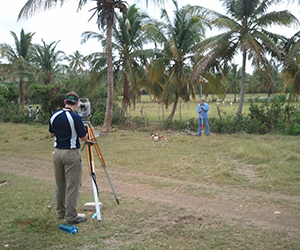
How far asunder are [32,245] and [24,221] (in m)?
0.80

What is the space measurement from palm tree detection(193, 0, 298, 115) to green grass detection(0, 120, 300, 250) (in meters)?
4.69

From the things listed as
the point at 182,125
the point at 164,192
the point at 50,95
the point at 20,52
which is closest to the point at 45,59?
the point at 20,52

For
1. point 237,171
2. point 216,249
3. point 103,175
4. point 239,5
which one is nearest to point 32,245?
point 216,249

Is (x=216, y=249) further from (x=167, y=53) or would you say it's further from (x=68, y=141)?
(x=167, y=53)

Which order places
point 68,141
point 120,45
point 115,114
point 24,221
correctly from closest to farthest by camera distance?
point 68,141, point 24,221, point 115,114, point 120,45

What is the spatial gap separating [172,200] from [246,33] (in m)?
11.9

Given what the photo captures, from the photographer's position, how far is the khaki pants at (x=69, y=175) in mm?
4285

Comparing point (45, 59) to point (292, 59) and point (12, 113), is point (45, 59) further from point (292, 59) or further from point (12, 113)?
point (292, 59)

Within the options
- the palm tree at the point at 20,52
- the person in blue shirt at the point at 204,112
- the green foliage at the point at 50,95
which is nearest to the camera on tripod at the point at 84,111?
the person in blue shirt at the point at 204,112

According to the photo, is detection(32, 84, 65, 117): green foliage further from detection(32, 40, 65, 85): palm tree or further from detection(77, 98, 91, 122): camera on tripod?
detection(77, 98, 91, 122): camera on tripod

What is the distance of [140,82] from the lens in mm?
20547

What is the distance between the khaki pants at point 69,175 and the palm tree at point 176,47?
14301 mm

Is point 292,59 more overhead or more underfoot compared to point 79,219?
more overhead

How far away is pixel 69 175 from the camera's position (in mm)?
4309
